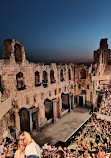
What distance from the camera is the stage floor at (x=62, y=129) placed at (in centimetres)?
1156

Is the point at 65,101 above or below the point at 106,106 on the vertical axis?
above

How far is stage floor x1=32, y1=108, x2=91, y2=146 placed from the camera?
1156cm

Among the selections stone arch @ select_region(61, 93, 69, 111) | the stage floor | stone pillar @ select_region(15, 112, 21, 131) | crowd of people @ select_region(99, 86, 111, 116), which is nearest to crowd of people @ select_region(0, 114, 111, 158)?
the stage floor

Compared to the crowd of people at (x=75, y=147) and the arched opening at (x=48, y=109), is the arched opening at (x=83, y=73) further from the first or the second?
the crowd of people at (x=75, y=147)

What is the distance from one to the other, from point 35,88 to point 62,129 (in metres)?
5.30

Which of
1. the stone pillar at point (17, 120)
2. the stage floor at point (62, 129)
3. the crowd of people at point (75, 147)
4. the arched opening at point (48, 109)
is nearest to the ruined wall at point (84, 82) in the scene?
the stage floor at point (62, 129)

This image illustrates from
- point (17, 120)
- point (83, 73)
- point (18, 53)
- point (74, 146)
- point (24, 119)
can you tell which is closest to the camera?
point (74, 146)

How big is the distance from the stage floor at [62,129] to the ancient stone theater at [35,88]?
673mm

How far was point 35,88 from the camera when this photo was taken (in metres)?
14.9

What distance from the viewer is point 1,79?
443 inches

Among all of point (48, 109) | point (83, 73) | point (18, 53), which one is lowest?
point (48, 109)

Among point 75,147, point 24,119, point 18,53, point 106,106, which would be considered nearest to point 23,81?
point 18,53

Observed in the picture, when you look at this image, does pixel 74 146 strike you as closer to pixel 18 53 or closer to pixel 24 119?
pixel 24 119

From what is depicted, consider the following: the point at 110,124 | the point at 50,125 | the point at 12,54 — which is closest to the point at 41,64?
the point at 12,54
